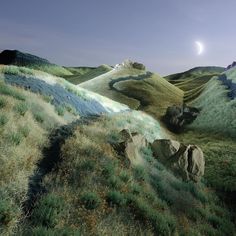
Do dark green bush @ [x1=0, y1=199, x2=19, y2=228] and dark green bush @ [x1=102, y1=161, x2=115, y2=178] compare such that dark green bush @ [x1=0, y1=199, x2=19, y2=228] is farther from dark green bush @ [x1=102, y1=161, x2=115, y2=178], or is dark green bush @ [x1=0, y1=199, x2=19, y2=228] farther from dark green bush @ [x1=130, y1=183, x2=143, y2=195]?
dark green bush @ [x1=130, y1=183, x2=143, y2=195]

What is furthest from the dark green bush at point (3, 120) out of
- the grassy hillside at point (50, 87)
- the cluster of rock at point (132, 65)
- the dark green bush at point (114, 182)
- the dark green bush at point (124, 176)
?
the cluster of rock at point (132, 65)

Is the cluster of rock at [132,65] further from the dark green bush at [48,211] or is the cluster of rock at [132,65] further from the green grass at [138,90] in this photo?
the dark green bush at [48,211]

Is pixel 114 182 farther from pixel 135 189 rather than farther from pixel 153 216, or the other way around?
pixel 153 216

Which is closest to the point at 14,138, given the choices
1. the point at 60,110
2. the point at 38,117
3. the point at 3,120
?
the point at 3,120

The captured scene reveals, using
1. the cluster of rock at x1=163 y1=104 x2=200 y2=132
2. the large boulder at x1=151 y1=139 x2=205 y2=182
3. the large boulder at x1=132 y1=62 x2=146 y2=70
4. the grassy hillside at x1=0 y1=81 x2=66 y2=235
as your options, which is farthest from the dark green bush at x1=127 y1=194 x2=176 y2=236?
the large boulder at x1=132 y1=62 x2=146 y2=70

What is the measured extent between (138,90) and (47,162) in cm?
6214

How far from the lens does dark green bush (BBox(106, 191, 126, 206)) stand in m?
12.3

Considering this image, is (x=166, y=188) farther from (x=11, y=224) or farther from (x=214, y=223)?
(x=11, y=224)

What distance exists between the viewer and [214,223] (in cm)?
1579

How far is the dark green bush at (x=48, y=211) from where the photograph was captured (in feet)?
30.3

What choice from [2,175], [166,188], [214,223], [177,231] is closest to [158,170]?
[166,188]

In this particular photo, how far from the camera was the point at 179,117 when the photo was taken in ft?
167

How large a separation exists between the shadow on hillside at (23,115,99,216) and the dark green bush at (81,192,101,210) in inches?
49.7

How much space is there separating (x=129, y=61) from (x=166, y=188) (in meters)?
92.8
